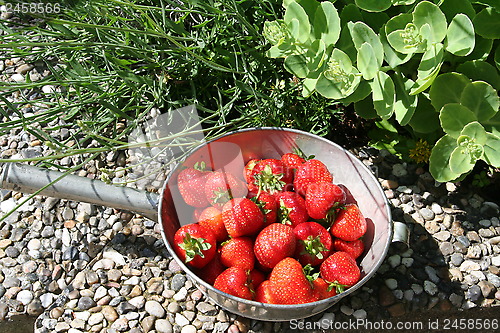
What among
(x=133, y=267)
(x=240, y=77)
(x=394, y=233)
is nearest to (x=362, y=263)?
(x=394, y=233)

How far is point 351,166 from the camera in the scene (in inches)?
51.3

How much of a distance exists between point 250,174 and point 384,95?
40 centimetres

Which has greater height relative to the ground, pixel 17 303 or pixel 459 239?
pixel 459 239

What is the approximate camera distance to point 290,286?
110 centimetres

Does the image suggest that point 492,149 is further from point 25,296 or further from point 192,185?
point 25,296

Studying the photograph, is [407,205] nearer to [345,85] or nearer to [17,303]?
[345,85]

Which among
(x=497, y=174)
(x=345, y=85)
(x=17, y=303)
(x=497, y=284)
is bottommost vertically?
(x=17, y=303)

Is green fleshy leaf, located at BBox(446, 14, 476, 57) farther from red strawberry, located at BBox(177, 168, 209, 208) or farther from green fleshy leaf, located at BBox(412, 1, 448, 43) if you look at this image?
red strawberry, located at BBox(177, 168, 209, 208)

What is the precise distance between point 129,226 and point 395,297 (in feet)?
2.58

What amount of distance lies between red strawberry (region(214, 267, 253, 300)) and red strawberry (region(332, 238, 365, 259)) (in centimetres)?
24

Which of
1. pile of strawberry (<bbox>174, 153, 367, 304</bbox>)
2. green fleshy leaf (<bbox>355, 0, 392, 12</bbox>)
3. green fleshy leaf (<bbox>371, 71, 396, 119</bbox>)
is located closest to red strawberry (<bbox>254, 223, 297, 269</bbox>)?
pile of strawberry (<bbox>174, 153, 367, 304</bbox>)

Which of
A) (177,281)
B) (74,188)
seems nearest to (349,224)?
(177,281)

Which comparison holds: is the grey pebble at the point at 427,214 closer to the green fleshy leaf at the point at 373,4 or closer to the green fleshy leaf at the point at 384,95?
the green fleshy leaf at the point at 384,95

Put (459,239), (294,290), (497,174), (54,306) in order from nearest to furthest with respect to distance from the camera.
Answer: (294,290) < (54,306) < (459,239) < (497,174)
